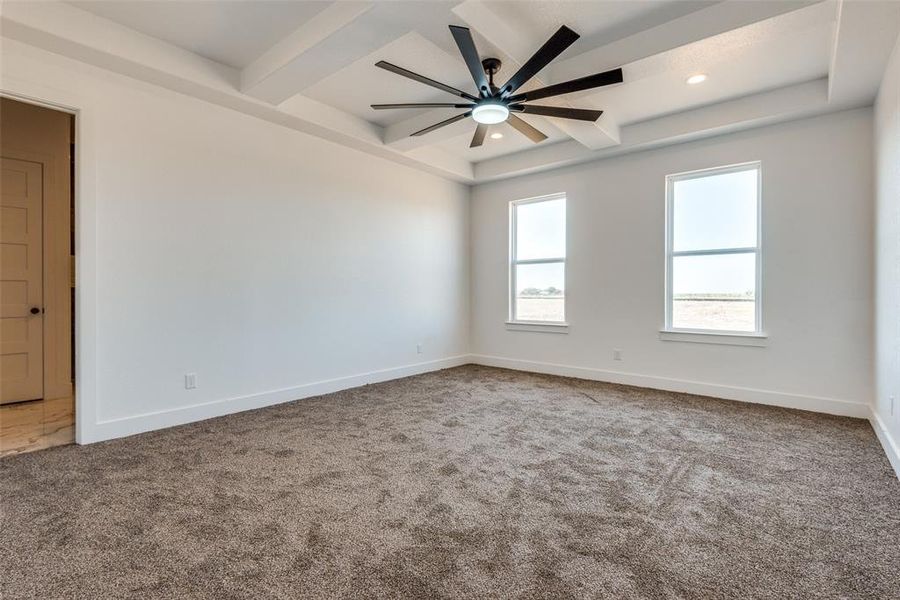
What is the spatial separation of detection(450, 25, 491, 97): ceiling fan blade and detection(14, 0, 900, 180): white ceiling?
0.95 feet

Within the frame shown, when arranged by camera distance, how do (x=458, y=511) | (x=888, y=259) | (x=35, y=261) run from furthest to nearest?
(x=35, y=261)
(x=888, y=259)
(x=458, y=511)

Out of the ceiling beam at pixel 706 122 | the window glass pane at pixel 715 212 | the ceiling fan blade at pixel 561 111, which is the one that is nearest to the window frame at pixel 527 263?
the ceiling beam at pixel 706 122

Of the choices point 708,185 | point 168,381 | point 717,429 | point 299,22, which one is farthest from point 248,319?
point 708,185

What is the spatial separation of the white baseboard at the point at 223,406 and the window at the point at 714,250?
3283 millimetres

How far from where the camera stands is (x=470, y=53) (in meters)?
2.36

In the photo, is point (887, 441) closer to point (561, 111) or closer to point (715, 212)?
point (715, 212)

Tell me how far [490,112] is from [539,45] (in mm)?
587

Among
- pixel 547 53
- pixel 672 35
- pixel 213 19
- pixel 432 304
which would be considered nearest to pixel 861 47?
pixel 672 35

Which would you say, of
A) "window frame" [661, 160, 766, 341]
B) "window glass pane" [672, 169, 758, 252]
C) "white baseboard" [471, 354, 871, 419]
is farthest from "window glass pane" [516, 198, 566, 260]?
"white baseboard" [471, 354, 871, 419]

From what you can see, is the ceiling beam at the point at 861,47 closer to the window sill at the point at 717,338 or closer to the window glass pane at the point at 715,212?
the window glass pane at the point at 715,212

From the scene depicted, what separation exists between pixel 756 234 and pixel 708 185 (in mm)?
711

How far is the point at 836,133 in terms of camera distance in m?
3.71

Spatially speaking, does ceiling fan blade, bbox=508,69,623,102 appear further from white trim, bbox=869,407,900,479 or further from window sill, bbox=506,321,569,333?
window sill, bbox=506,321,569,333

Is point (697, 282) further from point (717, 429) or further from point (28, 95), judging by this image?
point (28, 95)
